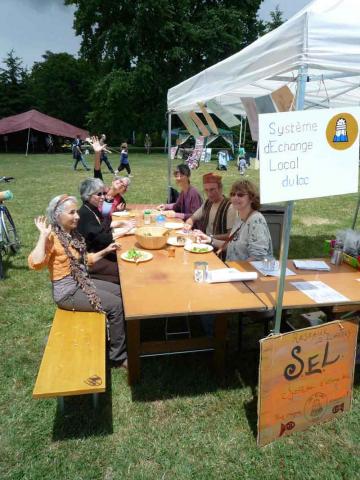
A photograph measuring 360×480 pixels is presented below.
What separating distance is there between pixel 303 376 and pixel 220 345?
77 cm

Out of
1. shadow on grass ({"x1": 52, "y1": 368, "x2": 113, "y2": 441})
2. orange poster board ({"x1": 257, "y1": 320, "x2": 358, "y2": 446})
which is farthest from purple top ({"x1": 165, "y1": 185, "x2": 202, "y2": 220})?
orange poster board ({"x1": 257, "y1": 320, "x2": 358, "y2": 446})

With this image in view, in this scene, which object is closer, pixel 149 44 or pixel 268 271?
pixel 268 271

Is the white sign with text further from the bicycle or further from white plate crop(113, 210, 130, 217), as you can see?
the bicycle

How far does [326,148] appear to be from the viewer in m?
2.06

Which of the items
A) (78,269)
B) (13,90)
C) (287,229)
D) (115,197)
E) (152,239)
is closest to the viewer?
(287,229)

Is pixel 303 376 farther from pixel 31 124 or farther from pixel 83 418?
pixel 31 124

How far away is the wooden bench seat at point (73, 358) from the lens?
2137 mm

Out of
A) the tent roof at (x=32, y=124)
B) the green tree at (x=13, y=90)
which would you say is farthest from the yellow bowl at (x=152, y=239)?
the green tree at (x=13, y=90)

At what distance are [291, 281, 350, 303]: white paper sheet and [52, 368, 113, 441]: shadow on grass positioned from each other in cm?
165

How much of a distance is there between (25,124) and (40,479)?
29.6 m

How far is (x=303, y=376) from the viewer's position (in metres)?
2.33

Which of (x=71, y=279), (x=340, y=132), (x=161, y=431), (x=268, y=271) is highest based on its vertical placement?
(x=340, y=132)

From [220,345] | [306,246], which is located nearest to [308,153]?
[220,345]

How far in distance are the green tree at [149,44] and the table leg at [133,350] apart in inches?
960
